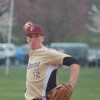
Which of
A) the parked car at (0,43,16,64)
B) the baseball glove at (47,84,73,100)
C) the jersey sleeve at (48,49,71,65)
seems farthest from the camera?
the parked car at (0,43,16,64)

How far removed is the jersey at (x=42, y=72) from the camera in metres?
8.02

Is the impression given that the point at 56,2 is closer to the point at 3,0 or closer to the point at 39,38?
the point at 3,0

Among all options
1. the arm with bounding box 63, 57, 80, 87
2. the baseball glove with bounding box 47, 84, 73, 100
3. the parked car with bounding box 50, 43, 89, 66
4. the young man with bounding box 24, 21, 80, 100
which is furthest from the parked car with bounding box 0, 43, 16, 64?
the baseball glove with bounding box 47, 84, 73, 100

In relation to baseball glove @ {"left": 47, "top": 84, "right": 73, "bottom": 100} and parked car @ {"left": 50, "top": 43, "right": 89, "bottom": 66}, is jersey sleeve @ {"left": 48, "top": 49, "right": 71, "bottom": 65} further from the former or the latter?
parked car @ {"left": 50, "top": 43, "right": 89, "bottom": 66}

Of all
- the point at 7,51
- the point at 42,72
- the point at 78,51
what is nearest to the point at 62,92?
the point at 42,72

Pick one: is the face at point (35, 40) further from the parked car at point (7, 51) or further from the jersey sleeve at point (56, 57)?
the parked car at point (7, 51)

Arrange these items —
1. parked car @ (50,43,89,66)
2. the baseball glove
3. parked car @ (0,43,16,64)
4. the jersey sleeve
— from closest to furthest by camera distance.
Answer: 1. the baseball glove
2. the jersey sleeve
3. parked car @ (50,43,89,66)
4. parked car @ (0,43,16,64)

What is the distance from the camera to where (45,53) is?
26.6 ft

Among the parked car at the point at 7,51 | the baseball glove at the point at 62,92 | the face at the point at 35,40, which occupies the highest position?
the face at the point at 35,40

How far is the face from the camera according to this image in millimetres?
8047

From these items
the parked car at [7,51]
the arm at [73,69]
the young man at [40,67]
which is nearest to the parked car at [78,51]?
the parked car at [7,51]

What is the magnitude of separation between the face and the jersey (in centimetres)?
7

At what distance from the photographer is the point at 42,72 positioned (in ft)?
26.5

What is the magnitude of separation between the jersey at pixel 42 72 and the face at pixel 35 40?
0.07 meters
